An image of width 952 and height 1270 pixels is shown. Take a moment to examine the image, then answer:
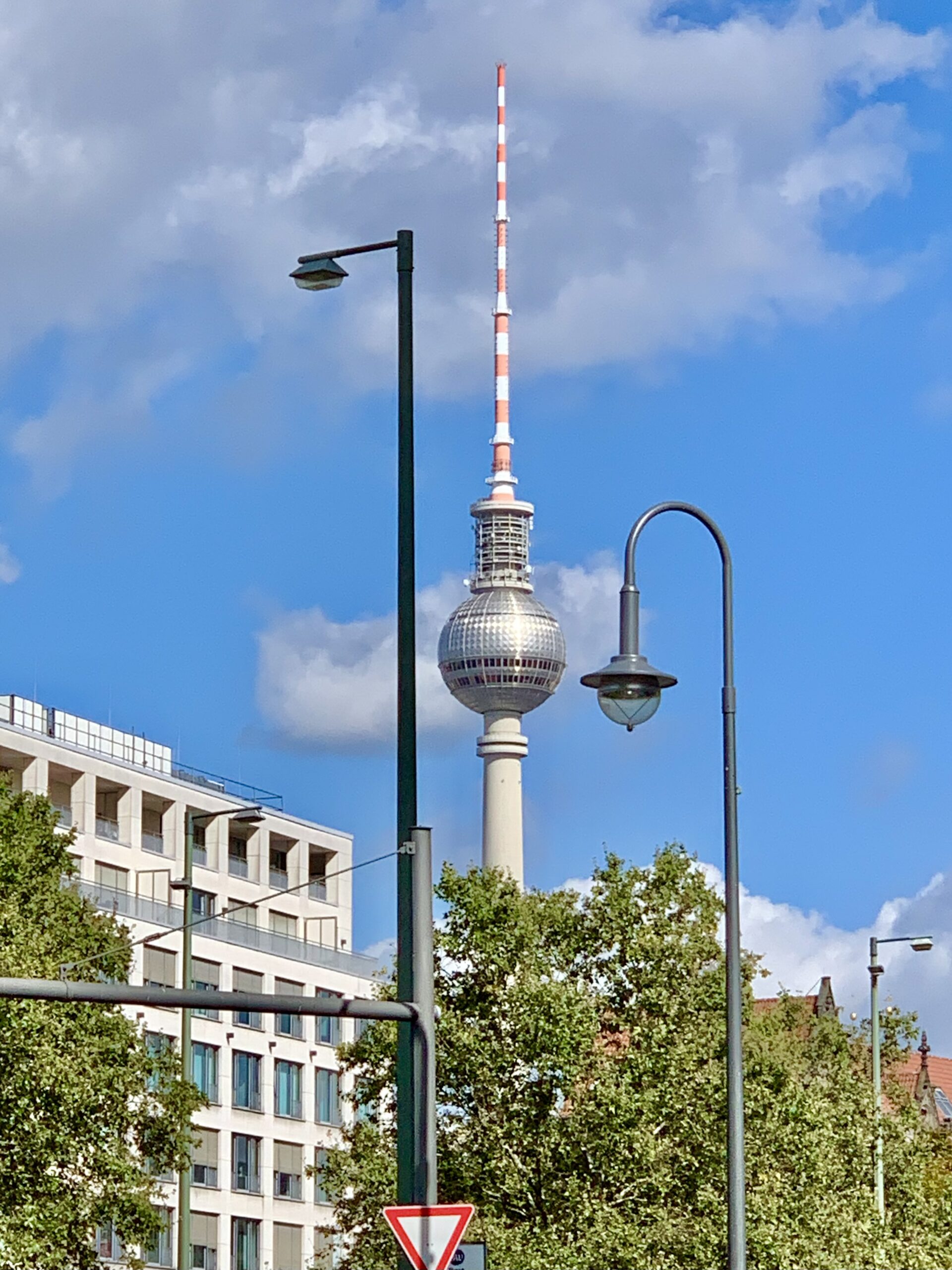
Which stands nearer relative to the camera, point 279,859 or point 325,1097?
point 325,1097

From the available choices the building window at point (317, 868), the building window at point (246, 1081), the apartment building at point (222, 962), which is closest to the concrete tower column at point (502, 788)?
the building window at point (317, 868)

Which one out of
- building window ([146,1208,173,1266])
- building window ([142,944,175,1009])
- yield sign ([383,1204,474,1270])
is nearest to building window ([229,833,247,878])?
building window ([142,944,175,1009])

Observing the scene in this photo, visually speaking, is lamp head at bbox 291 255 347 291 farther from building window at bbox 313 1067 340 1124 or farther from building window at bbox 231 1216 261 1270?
building window at bbox 313 1067 340 1124

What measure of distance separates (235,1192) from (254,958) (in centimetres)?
910

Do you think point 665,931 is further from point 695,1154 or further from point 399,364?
point 399,364

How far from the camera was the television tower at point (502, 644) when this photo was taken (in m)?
174

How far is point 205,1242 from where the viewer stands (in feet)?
297

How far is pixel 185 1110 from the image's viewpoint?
43.9 meters

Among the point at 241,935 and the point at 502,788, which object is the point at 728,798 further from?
the point at 502,788

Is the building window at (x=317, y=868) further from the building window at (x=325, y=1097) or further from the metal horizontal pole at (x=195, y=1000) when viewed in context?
the metal horizontal pole at (x=195, y=1000)

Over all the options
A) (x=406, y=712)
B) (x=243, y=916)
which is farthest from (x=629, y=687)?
(x=243, y=916)

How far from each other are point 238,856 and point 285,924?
446 cm

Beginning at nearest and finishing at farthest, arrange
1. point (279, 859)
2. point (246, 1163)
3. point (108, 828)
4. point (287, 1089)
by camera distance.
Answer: point (108, 828), point (246, 1163), point (287, 1089), point (279, 859)

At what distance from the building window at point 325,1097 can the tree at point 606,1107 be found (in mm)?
49859
